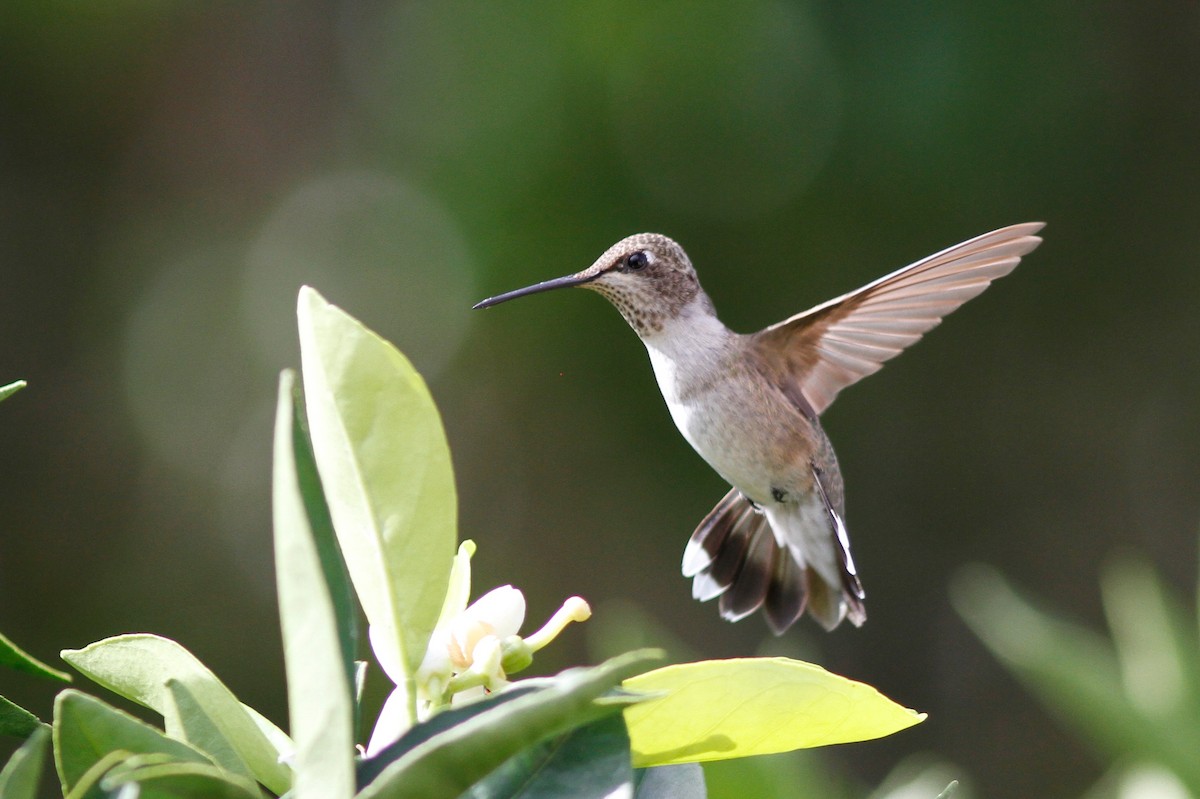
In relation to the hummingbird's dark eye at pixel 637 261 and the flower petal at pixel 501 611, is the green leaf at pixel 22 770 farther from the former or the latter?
the hummingbird's dark eye at pixel 637 261

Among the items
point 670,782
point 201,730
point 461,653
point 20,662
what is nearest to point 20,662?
point 20,662

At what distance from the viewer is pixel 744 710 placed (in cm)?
67

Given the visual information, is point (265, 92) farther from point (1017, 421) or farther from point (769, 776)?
point (769, 776)

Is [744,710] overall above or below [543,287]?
below

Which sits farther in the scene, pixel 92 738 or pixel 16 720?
pixel 16 720

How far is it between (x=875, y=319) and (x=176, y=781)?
144cm

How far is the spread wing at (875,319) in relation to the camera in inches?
59.5

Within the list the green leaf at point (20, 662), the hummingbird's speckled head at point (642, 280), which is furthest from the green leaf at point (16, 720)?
the hummingbird's speckled head at point (642, 280)

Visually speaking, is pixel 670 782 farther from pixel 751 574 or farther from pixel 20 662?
pixel 751 574

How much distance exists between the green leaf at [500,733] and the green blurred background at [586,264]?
3422 mm

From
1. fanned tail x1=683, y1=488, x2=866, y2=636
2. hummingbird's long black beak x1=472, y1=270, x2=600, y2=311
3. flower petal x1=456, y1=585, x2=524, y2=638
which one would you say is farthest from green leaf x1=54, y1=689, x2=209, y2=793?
fanned tail x1=683, y1=488, x2=866, y2=636

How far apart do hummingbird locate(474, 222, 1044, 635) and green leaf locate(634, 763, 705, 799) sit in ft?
2.69

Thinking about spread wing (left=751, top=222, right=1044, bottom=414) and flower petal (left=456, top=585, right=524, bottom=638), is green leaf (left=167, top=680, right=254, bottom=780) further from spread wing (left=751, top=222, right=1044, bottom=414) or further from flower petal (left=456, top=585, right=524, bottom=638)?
spread wing (left=751, top=222, right=1044, bottom=414)

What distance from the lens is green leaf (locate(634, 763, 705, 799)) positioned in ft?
2.38
